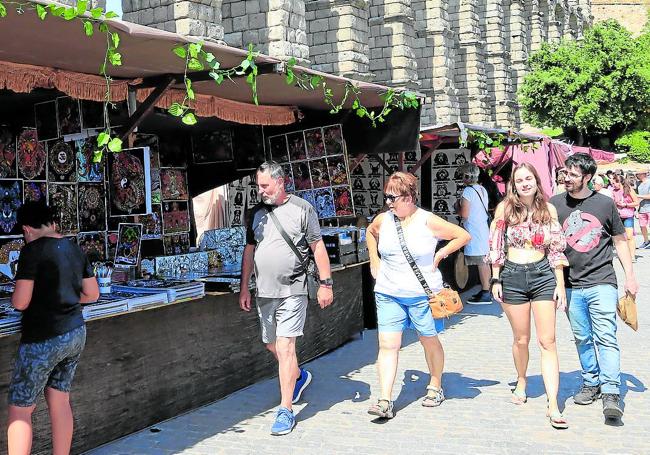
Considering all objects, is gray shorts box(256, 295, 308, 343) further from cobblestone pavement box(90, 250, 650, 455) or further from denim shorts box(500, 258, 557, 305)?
denim shorts box(500, 258, 557, 305)

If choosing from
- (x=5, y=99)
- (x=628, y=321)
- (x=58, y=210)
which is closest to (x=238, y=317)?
(x=58, y=210)

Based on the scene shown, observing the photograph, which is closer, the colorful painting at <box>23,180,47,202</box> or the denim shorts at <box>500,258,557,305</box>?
the denim shorts at <box>500,258,557,305</box>

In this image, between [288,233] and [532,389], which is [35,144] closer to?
[288,233]

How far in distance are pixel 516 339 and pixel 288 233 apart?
1858 mm

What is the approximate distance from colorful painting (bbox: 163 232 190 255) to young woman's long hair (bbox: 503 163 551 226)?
4.34 meters

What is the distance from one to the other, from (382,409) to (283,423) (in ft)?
2.39

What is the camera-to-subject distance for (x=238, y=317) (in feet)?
20.9

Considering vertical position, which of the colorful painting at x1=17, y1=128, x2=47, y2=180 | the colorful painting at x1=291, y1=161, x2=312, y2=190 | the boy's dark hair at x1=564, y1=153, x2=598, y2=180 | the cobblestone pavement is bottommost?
the cobblestone pavement

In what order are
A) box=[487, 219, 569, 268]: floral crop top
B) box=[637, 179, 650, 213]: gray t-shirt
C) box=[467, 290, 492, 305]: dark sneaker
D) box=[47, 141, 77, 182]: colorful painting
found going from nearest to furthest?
box=[487, 219, 569, 268]: floral crop top → box=[47, 141, 77, 182]: colorful painting → box=[467, 290, 492, 305]: dark sneaker → box=[637, 179, 650, 213]: gray t-shirt

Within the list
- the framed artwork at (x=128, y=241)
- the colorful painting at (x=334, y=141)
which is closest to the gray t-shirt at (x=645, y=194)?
the colorful painting at (x=334, y=141)

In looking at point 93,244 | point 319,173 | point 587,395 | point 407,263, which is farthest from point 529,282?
point 93,244

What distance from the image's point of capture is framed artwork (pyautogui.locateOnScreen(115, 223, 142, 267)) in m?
7.54

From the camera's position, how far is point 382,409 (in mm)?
5449

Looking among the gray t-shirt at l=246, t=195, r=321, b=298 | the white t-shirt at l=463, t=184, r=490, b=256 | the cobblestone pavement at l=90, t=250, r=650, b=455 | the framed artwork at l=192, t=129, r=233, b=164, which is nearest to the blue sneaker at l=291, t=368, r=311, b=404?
the cobblestone pavement at l=90, t=250, r=650, b=455
